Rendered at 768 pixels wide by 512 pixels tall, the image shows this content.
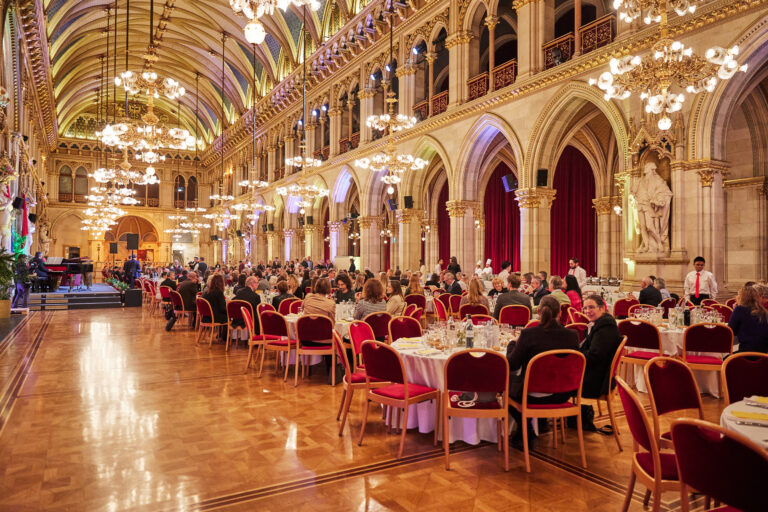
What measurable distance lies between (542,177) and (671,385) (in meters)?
9.55

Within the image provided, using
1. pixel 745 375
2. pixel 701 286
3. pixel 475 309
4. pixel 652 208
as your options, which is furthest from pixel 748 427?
pixel 652 208

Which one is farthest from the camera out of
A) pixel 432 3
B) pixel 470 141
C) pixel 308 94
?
pixel 308 94

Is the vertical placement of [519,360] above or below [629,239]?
below

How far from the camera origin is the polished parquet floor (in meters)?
2.94

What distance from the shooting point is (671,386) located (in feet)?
9.39

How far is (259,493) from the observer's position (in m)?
3.02

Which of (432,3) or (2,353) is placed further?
(432,3)

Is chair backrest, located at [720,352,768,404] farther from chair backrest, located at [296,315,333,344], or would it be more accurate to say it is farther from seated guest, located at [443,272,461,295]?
seated guest, located at [443,272,461,295]

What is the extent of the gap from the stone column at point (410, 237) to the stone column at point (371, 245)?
2.14m

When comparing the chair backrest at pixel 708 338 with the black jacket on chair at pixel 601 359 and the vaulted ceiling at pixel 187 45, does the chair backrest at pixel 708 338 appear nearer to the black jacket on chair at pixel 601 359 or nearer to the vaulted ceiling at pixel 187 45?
the black jacket on chair at pixel 601 359

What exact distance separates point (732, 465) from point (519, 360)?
1889 mm

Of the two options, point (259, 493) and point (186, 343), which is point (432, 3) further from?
point (259, 493)

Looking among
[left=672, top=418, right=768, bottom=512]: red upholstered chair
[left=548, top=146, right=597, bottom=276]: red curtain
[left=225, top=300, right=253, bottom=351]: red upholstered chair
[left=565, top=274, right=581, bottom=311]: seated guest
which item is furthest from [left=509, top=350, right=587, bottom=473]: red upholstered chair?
[left=548, top=146, right=597, bottom=276]: red curtain

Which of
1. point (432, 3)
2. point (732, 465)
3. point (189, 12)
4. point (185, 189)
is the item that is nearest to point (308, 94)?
point (189, 12)
